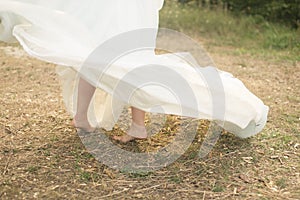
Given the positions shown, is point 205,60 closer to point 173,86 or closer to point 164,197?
point 173,86

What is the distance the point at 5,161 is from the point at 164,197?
82 centimetres

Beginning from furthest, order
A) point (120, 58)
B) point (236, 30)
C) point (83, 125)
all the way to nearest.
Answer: point (236, 30)
point (83, 125)
point (120, 58)

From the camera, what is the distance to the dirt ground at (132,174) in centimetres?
223

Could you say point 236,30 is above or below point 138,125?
below

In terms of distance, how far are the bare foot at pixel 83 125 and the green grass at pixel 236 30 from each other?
2764mm

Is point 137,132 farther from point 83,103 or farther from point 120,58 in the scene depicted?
point 120,58

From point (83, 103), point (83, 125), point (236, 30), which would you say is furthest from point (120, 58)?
point (236, 30)

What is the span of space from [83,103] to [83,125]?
0.16 metres

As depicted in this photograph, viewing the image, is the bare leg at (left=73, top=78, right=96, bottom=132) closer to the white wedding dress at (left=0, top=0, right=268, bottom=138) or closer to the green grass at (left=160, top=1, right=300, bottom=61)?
the white wedding dress at (left=0, top=0, right=268, bottom=138)

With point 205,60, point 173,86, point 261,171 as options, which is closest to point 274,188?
point 261,171

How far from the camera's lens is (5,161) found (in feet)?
8.06

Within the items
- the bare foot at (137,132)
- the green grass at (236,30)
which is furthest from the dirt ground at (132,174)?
the green grass at (236,30)

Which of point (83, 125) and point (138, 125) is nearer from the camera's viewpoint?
point (138, 125)

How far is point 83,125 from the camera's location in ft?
8.94
